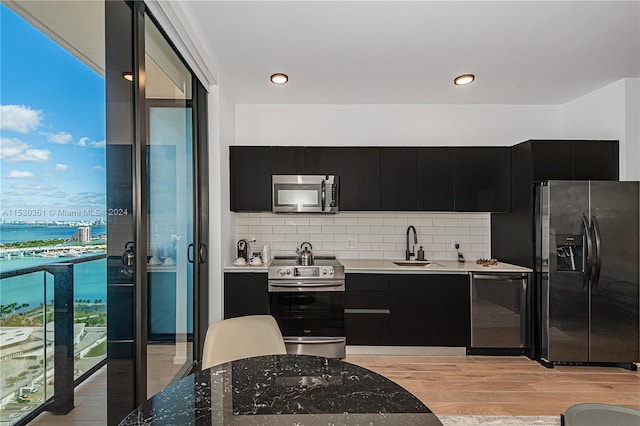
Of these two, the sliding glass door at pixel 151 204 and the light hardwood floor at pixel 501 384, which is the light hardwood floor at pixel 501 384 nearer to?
the light hardwood floor at pixel 501 384

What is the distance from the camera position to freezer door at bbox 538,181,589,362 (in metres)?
3.37

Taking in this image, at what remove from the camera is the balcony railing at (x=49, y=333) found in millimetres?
1206

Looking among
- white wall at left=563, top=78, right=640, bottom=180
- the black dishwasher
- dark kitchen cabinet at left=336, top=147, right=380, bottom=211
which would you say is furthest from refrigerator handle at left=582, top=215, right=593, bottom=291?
dark kitchen cabinet at left=336, top=147, right=380, bottom=211

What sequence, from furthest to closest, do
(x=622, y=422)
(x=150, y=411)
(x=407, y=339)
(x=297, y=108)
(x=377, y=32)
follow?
(x=297, y=108) < (x=407, y=339) < (x=377, y=32) < (x=622, y=422) < (x=150, y=411)

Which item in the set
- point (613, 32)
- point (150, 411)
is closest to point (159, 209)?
point (150, 411)

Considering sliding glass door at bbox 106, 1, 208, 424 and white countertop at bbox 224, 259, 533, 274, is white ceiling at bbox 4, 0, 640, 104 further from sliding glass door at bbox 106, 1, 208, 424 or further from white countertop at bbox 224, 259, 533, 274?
white countertop at bbox 224, 259, 533, 274

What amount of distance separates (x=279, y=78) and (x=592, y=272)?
3.26 metres

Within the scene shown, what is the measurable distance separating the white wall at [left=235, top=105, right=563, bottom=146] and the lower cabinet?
158 centimetres

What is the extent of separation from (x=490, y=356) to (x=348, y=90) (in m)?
2.95

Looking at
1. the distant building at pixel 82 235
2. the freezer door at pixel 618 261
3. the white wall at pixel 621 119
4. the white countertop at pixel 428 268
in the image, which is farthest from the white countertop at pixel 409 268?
the distant building at pixel 82 235

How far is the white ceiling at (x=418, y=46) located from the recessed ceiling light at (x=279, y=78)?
0.07 m

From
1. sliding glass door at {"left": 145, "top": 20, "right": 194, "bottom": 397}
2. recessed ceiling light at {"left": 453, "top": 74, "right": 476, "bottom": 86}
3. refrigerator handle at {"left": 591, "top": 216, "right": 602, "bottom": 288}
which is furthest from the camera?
recessed ceiling light at {"left": 453, "top": 74, "right": 476, "bottom": 86}

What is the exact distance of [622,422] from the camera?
66.5 inches

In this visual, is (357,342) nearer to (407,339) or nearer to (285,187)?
(407,339)
